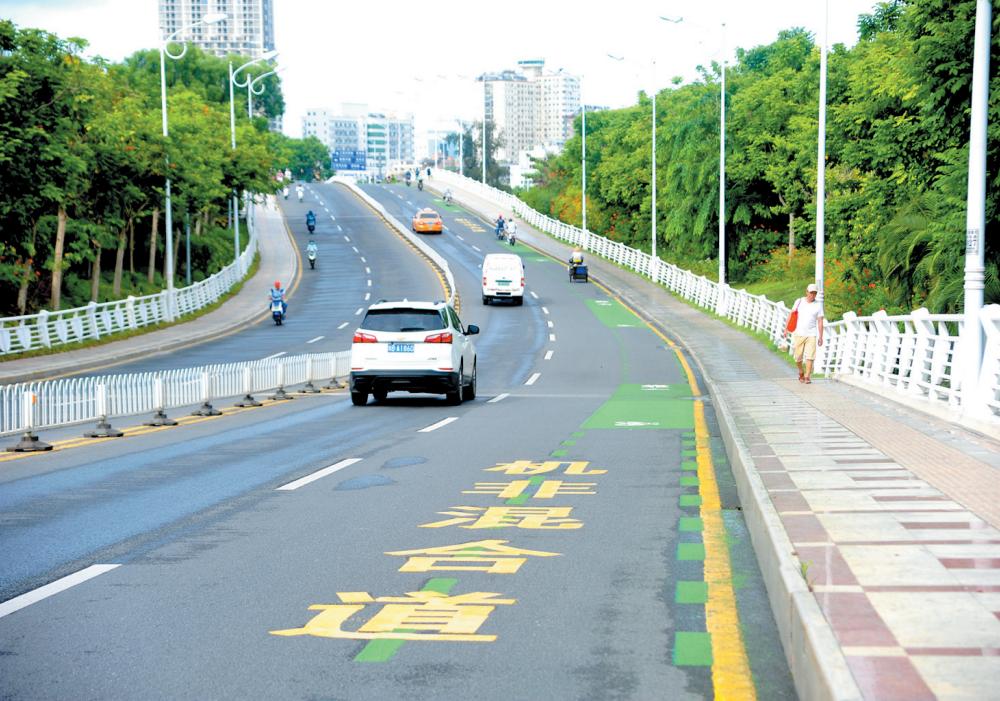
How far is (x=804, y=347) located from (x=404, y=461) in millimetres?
14472

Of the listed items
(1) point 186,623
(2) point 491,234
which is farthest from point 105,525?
(2) point 491,234

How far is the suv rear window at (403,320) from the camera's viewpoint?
2283 centimetres

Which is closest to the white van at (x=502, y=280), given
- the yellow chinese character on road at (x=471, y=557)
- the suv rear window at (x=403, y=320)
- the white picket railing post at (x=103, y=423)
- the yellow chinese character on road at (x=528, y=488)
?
the suv rear window at (x=403, y=320)

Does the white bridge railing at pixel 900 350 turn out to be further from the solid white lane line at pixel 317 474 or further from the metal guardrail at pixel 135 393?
the metal guardrail at pixel 135 393

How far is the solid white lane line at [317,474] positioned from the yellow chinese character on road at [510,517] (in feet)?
6.93

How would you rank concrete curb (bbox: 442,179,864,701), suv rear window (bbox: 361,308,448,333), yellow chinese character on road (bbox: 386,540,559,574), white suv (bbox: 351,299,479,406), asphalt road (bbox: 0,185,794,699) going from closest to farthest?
1. concrete curb (bbox: 442,179,864,701)
2. asphalt road (bbox: 0,185,794,699)
3. yellow chinese character on road (bbox: 386,540,559,574)
4. white suv (bbox: 351,299,479,406)
5. suv rear window (bbox: 361,308,448,333)

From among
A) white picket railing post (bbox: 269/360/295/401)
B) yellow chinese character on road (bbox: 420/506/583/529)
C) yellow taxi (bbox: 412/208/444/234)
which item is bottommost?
white picket railing post (bbox: 269/360/295/401)

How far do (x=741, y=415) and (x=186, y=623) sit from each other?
479 inches

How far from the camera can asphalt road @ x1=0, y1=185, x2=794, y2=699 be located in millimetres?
5801

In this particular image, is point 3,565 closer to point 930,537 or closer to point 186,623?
point 186,623

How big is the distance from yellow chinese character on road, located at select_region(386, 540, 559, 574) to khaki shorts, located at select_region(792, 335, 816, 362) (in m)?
18.1

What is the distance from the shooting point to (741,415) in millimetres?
17750

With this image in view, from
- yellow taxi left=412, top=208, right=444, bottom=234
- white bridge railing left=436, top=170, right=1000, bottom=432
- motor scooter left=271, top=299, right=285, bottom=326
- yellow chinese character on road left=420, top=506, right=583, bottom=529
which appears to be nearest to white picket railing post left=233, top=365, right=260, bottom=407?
white bridge railing left=436, top=170, right=1000, bottom=432

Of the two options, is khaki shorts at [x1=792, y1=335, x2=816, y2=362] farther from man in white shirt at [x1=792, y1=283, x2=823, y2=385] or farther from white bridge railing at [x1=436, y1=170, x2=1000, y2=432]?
white bridge railing at [x1=436, y1=170, x2=1000, y2=432]
